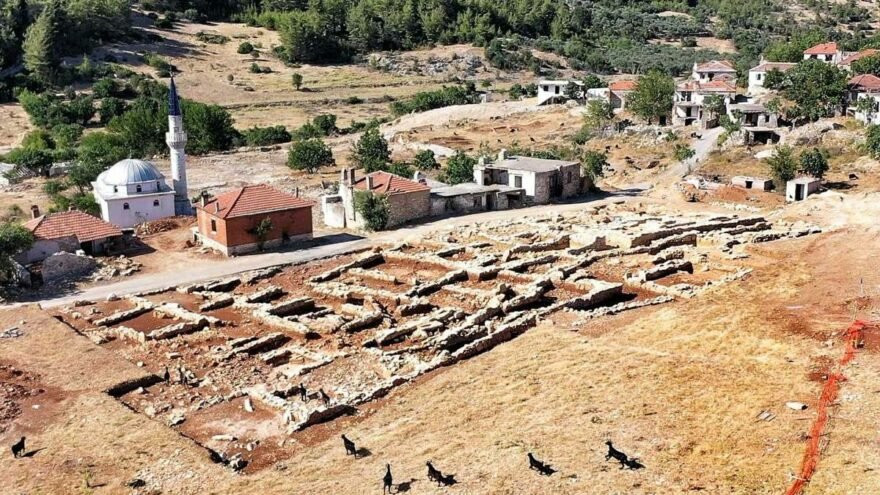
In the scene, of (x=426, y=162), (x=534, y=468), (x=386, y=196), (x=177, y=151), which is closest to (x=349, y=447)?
(x=534, y=468)

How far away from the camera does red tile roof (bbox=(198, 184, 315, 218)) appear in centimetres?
4572

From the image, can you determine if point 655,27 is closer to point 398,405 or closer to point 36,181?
point 36,181

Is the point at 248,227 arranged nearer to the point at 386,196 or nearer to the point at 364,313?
the point at 386,196

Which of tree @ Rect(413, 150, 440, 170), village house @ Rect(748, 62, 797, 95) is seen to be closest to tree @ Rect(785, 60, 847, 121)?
village house @ Rect(748, 62, 797, 95)

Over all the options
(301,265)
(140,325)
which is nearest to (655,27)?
(301,265)

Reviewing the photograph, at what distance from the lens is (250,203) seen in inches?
1834

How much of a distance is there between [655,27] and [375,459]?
13204 centimetres

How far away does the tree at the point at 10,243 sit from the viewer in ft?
131

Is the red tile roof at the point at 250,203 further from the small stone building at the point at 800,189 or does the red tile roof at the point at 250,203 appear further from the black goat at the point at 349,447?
the small stone building at the point at 800,189

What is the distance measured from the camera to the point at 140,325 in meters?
35.5

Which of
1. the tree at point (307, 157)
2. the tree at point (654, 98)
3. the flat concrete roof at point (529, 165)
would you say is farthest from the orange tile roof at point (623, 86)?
the tree at point (307, 157)

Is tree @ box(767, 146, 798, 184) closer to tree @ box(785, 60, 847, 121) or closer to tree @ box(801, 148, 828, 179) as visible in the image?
tree @ box(801, 148, 828, 179)

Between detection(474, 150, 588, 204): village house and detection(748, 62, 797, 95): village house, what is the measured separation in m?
35.7

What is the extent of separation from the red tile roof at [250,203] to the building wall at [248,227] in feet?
0.70
